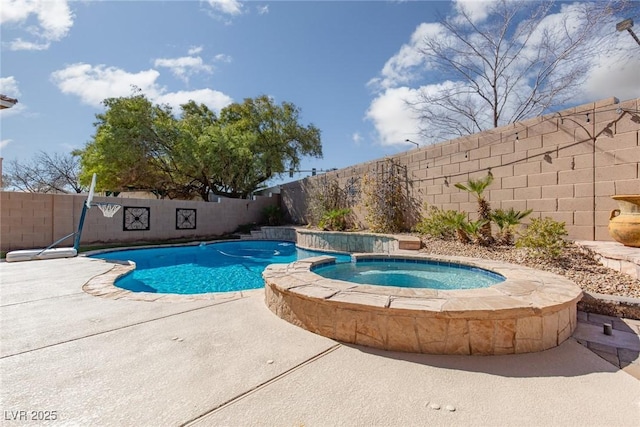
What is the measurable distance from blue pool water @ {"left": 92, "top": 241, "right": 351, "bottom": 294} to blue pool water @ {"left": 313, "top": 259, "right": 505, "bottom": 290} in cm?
55

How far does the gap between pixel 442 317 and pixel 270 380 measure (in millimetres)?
1496

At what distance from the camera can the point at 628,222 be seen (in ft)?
14.2

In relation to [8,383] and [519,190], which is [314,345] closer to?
[8,383]

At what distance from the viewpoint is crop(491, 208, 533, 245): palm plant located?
605 centimetres

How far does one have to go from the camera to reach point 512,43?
1188 centimetres

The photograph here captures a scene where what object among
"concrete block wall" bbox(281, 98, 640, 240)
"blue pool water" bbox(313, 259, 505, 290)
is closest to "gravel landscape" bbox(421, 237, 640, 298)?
"concrete block wall" bbox(281, 98, 640, 240)

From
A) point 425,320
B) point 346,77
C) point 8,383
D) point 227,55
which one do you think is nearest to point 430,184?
point 346,77

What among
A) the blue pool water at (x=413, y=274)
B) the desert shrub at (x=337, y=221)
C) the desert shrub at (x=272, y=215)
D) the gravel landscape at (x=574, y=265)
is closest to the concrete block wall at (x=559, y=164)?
the gravel landscape at (x=574, y=265)

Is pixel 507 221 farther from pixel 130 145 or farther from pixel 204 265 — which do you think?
pixel 130 145

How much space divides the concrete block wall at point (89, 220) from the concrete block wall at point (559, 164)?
10.3 metres

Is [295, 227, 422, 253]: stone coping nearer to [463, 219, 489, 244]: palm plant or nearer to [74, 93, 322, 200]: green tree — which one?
[463, 219, 489, 244]: palm plant

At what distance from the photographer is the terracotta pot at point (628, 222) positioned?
14.0 ft

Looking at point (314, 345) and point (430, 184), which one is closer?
point (314, 345)

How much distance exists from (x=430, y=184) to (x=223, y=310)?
7.17 meters
